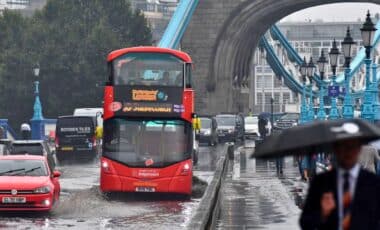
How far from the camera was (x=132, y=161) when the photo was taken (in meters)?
25.0

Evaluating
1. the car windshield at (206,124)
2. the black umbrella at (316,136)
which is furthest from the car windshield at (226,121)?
the black umbrella at (316,136)

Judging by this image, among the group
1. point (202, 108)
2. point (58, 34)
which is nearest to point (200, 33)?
point (202, 108)

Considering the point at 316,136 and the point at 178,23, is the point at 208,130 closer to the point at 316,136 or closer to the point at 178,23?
the point at 178,23

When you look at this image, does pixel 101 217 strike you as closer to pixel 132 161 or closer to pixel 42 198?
pixel 42 198

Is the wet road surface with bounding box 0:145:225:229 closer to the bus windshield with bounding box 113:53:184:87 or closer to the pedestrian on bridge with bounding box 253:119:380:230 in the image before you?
the bus windshield with bounding box 113:53:184:87

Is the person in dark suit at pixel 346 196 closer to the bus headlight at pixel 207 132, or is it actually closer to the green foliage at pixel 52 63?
the bus headlight at pixel 207 132

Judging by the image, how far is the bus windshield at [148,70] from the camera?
2508 centimetres

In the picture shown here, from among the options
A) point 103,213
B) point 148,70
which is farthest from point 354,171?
point 148,70

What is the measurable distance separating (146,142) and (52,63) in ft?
177

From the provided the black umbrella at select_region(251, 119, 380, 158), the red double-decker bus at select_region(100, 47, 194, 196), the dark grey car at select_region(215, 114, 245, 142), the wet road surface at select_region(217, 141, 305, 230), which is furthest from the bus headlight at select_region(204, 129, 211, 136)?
the black umbrella at select_region(251, 119, 380, 158)

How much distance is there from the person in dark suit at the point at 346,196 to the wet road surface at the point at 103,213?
10981 mm

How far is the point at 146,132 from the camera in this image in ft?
82.4

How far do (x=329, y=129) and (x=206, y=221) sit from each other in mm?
10910

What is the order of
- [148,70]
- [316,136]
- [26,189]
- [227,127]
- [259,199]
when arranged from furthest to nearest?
[227,127], [259,199], [148,70], [26,189], [316,136]
